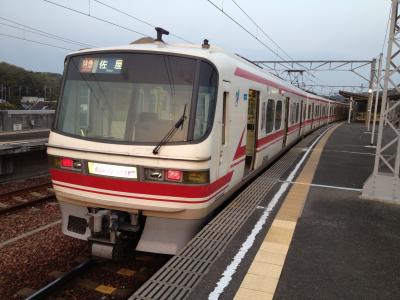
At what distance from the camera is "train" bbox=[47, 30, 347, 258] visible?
449 centimetres

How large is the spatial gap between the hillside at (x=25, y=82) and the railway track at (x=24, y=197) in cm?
5567

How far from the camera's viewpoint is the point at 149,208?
451 cm

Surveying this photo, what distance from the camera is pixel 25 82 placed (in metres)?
65.4

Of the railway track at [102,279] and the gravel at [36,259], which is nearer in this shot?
the railway track at [102,279]

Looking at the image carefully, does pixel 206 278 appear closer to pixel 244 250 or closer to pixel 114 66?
pixel 244 250

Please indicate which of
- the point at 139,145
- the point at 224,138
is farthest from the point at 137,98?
the point at 224,138

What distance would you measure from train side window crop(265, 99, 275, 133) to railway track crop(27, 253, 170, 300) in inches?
167

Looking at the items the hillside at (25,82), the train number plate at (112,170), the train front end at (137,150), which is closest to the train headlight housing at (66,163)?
the train front end at (137,150)

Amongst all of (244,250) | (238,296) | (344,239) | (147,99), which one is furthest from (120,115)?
(344,239)

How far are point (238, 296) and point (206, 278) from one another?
0.38 m

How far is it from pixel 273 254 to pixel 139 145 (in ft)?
6.21

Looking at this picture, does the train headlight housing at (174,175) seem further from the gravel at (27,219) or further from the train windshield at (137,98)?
the gravel at (27,219)

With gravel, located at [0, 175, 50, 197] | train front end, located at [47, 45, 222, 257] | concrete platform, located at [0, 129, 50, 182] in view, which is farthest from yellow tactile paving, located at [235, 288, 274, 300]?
concrete platform, located at [0, 129, 50, 182]

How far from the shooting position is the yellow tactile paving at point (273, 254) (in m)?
3.55
